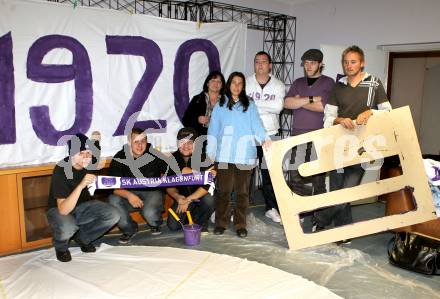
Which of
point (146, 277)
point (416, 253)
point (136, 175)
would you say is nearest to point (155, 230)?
point (136, 175)

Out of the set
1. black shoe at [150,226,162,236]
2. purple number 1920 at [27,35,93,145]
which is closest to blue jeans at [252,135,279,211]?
black shoe at [150,226,162,236]

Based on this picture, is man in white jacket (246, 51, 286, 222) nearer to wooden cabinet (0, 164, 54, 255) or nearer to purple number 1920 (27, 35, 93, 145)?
purple number 1920 (27, 35, 93, 145)

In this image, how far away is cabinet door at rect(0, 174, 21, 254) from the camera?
2918 mm

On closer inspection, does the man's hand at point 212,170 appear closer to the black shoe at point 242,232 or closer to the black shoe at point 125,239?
the black shoe at point 242,232

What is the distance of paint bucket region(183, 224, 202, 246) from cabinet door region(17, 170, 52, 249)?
1.06m

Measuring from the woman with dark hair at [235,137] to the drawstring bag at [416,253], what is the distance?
1141 mm

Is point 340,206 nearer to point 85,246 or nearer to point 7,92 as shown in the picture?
point 85,246

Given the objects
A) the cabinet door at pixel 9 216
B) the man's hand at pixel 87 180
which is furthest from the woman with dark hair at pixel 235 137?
the cabinet door at pixel 9 216

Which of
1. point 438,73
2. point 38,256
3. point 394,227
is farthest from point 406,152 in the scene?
point 438,73

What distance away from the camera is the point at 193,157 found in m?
3.36

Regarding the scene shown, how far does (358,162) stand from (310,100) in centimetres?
67

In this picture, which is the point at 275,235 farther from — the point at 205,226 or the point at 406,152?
the point at 406,152

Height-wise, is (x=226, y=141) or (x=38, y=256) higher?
(x=226, y=141)

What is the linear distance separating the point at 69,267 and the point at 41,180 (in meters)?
0.79
